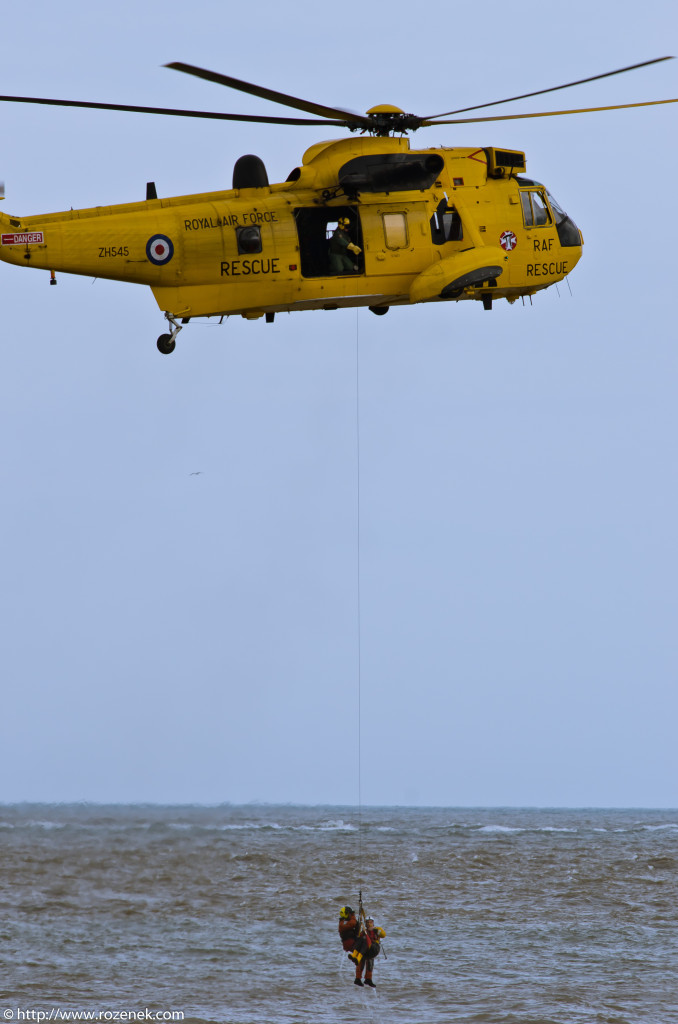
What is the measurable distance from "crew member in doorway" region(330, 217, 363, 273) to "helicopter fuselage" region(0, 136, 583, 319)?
0.05 meters

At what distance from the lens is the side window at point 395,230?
14539mm

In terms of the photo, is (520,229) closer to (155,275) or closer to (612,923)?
(155,275)

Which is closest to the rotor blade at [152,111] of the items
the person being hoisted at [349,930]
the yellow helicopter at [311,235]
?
the yellow helicopter at [311,235]

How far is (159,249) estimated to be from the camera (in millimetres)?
13734

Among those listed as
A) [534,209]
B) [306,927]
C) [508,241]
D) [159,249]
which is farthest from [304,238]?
[306,927]

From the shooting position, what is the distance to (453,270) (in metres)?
14.6

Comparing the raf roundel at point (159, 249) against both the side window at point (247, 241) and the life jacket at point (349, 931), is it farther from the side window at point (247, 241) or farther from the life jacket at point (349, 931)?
the life jacket at point (349, 931)

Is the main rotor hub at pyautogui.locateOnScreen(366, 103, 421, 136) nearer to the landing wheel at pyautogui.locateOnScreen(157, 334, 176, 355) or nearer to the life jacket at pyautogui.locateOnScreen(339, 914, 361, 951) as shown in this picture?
the landing wheel at pyautogui.locateOnScreen(157, 334, 176, 355)

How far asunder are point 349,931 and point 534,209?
9305 mm

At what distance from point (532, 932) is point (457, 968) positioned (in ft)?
9.97

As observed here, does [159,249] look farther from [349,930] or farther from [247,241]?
[349,930]

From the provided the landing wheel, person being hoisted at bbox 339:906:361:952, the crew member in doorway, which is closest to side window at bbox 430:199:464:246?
the crew member in doorway

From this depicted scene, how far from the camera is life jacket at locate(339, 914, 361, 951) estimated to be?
14.5 meters

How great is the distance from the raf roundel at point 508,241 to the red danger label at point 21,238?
5711mm
